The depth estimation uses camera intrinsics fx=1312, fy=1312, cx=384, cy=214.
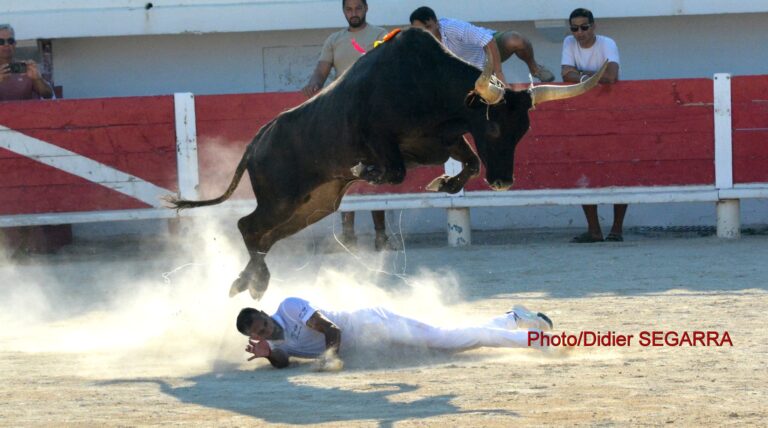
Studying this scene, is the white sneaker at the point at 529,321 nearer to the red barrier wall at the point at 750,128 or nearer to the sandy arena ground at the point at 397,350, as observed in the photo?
the sandy arena ground at the point at 397,350

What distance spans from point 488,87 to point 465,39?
2.85 metres

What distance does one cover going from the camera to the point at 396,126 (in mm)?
6777

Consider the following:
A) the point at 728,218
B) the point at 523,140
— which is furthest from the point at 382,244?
the point at 728,218

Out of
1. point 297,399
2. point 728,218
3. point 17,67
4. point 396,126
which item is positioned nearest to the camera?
point 297,399

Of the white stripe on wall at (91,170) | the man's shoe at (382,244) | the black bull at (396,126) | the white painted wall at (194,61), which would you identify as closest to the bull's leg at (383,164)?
the black bull at (396,126)

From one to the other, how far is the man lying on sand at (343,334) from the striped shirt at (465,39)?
296 centimetres

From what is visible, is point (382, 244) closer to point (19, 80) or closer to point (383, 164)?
point (19, 80)

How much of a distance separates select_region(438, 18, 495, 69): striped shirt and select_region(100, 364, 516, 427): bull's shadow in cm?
335

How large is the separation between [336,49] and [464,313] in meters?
3.24

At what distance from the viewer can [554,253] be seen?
10.7 m

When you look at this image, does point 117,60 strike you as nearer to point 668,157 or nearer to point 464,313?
point 668,157

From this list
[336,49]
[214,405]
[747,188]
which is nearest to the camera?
[214,405]

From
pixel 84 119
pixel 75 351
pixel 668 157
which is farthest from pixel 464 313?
pixel 84 119

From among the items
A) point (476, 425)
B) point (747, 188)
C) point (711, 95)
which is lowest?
point (476, 425)
